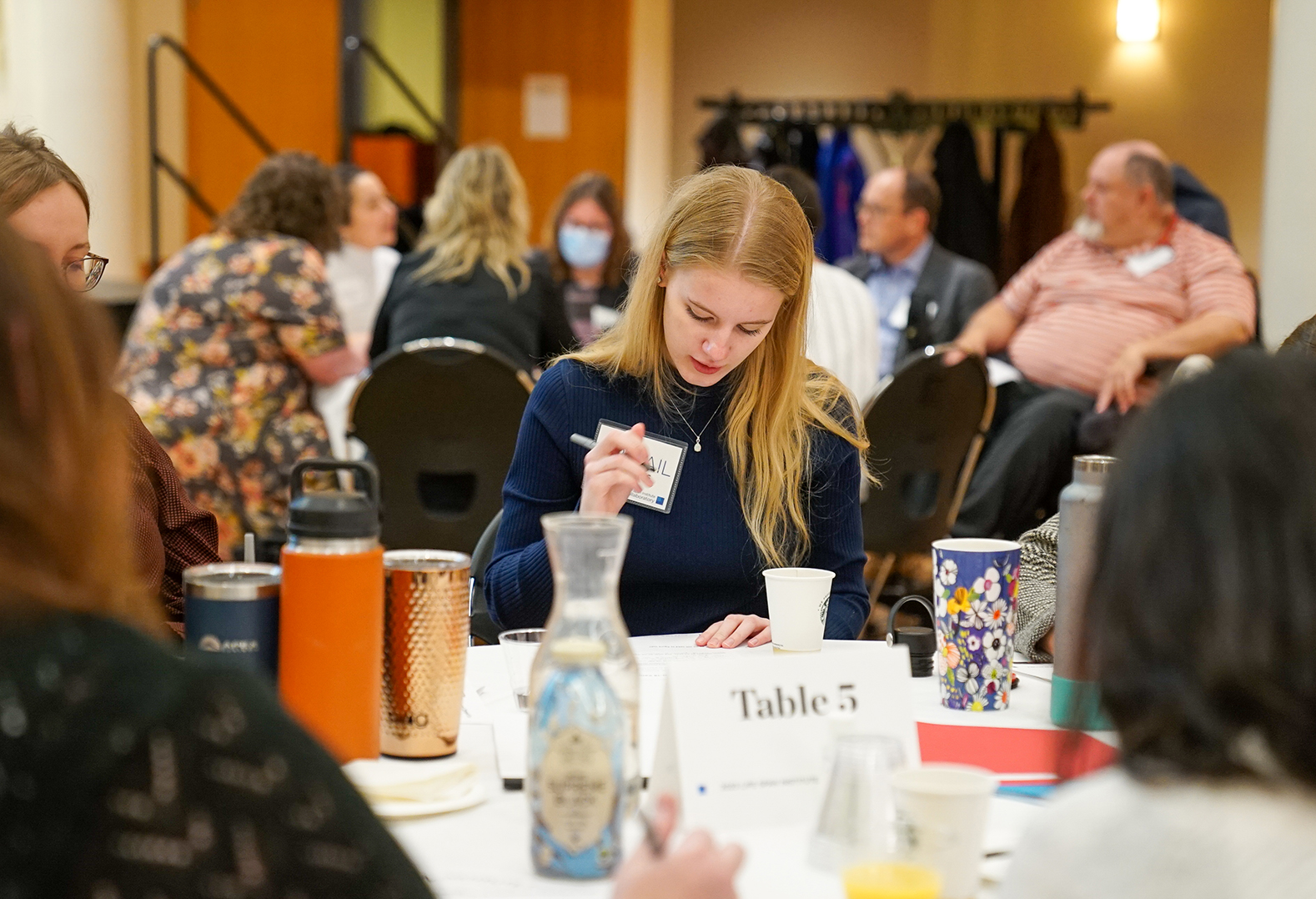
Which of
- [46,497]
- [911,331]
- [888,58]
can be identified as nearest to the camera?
[46,497]

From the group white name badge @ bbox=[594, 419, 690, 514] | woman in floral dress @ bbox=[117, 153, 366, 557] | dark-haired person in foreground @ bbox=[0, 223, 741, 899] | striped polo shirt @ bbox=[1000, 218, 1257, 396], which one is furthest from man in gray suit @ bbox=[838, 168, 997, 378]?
dark-haired person in foreground @ bbox=[0, 223, 741, 899]

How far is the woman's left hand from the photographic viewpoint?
1753 millimetres

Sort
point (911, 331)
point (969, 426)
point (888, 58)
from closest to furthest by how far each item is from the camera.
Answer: point (969, 426), point (911, 331), point (888, 58)

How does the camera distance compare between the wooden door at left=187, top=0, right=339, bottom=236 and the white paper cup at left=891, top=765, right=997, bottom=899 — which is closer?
the white paper cup at left=891, top=765, right=997, bottom=899

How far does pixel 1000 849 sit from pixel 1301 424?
1.64 feet

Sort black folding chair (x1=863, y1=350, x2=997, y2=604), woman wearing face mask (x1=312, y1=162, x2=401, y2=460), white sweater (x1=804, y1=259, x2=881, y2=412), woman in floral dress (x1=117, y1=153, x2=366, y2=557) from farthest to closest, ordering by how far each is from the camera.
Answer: woman wearing face mask (x1=312, y1=162, x2=401, y2=460) < white sweater (x1=804, y1=259, x2=881, y2=412) < woman in floral dress (x1=117, y1=153, x2=366, y2=557) < black folding chair (x1=863, y1=350, x2=997, y2=604)

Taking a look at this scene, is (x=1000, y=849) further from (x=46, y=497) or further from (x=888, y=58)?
(x=888, y=58)

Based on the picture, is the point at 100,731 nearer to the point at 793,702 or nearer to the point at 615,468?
the point at 793,702

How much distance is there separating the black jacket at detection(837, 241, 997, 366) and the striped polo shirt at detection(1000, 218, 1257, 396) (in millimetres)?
315

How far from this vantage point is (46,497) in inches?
30.1

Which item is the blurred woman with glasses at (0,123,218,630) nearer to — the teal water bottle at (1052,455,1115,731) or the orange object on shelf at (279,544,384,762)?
the orange object on shelf at (279,544,384,762)

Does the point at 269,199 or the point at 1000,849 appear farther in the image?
the point at 269,199

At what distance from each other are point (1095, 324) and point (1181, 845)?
417 cm

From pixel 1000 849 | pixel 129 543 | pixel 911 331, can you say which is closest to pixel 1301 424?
pixel 1000 849
